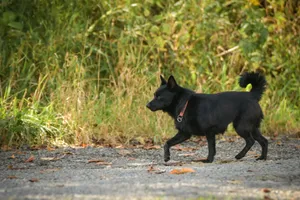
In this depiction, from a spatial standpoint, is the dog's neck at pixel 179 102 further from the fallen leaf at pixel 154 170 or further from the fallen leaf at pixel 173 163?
the fallen leaf at pixel 154 170

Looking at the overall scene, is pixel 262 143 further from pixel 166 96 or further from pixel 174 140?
pixel 166 96

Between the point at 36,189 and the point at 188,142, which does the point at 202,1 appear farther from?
the point at 36,189

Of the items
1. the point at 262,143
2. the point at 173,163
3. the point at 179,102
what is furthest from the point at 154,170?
the point at 262,143

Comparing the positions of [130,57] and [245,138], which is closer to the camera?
[245,138]

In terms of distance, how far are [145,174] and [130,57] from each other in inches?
206

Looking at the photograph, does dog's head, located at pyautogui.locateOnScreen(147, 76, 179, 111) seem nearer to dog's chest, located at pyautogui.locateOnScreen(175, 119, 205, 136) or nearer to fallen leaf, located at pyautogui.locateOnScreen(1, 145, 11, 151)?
dog's chest, located at pyautogui.locateOnScreen(175, 119, 205, 136)

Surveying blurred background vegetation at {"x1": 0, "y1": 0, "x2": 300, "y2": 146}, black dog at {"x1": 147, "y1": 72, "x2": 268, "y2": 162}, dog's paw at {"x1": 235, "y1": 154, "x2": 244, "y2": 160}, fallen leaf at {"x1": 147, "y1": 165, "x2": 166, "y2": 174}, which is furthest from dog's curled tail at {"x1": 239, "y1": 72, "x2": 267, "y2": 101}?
blurred background vegetation at {"x1": 0, "y1": 0, "x2": 300, "y2": 146}

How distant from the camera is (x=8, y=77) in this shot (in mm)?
10031

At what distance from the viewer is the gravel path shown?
4.58 metres

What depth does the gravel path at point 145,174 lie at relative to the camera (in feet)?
15.0

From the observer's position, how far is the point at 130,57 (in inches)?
422

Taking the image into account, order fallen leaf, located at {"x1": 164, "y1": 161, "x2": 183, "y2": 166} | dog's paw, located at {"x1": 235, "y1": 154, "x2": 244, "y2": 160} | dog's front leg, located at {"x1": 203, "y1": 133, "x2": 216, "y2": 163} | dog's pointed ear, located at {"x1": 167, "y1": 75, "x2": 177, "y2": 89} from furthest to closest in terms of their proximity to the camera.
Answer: dog's pointed ear, located at {"x1": 167, "y1": 75, "x2": 177, "y2": 89}
dog's paw, located at {"x1": 235, "y1": 154, "x2": 244, "y2": 160}
dog's front leg, located at {"x1": 203, "y1": 133, "x2": 216, "y2": 163}
fallen leaf, located at {"x1": 164, "y1": 161, "x2": 183, "y2": 166}

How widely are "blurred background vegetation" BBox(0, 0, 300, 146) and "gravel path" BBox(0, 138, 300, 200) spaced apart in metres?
1.07

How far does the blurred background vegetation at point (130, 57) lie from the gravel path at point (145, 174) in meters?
1.07
